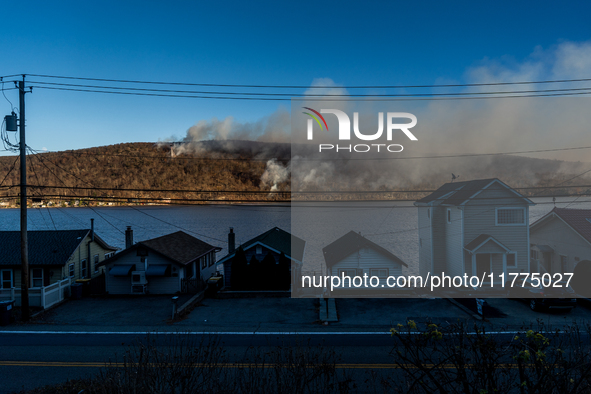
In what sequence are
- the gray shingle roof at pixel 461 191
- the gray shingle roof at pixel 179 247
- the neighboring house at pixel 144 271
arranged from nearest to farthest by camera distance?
the gray shingle roof at pixel 461 191 < the neighboring house at pixel 144 271 < the gray shingle roof at pixel 179 247

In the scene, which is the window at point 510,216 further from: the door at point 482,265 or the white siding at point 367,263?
the white siding at point 367,263

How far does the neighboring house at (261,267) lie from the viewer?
25922 mm

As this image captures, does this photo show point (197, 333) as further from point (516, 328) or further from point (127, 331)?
point (516, 328)

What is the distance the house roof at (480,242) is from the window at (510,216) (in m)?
1.29

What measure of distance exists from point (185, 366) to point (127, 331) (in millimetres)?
10712

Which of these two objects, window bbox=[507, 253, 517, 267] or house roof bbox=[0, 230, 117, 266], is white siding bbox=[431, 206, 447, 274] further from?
house roof bbox=[0, 230, 117, 266]

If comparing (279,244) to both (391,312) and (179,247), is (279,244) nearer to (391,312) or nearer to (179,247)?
(179,247)

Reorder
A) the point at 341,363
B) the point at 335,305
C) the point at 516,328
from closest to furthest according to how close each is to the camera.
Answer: the point at 341,363 < the point at 516,328 < the point at 335,305

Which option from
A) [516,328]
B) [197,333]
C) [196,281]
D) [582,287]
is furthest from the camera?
[196,281]

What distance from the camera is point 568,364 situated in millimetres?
5285

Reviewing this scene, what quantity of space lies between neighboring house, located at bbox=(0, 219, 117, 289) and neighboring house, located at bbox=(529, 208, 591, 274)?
116 ft

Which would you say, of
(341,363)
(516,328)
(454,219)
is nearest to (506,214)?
(454,219)

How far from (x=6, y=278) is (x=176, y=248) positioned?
37.1 ft

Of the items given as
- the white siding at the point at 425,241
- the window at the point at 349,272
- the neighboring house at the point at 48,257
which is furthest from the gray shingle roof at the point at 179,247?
the white siding at the point at 425,241
